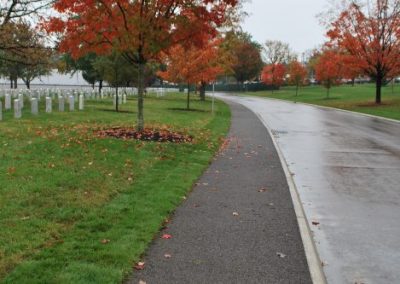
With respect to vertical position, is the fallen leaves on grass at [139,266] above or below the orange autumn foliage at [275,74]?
below

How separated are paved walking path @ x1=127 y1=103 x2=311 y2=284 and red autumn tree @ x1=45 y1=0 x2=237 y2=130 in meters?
5.36

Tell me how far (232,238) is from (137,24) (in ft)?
29.1

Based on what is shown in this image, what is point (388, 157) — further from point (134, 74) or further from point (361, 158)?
point (134, 74)

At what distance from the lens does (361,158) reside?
1274cm

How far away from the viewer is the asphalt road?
17.3ft

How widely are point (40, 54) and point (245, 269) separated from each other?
22223 millimetres

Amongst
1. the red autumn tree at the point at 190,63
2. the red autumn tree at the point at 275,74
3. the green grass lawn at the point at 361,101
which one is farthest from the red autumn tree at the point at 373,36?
the red autumn tree at the point at 275,74

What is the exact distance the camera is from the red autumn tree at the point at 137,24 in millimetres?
13531

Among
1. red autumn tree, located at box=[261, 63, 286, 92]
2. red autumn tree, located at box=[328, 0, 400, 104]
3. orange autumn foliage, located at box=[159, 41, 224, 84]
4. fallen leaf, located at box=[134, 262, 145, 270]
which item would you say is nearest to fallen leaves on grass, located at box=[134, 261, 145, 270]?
fallen leaf, located at box=[134, 262, 145, 270]

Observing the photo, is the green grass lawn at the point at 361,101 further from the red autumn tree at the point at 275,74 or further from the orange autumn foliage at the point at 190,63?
the red autumn tree at the point at 275,74

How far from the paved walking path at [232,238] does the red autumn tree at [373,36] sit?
30.5 metres

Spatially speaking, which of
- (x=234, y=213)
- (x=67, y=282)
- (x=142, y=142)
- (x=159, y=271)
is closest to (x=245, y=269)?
(x=159, y=271)

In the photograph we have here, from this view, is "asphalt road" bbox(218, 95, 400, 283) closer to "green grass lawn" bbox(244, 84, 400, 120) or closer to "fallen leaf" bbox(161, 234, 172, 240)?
"fallen leaf" bbox(161, 234, 172, 240)

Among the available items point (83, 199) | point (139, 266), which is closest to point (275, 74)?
point (83, 199)
